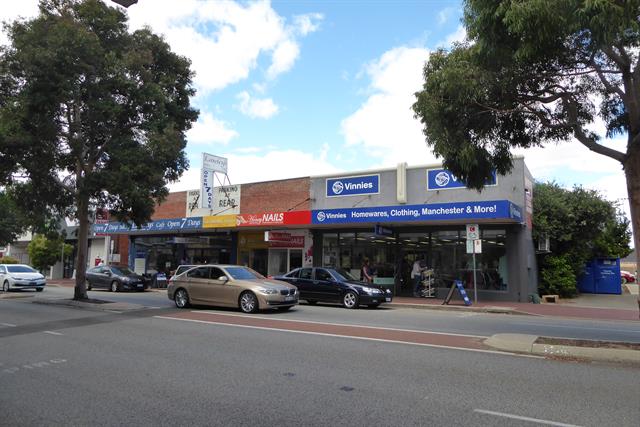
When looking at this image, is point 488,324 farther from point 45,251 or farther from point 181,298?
point 45,251

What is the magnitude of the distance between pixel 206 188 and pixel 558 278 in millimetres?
18829

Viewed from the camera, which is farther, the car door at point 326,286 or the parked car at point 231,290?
the car door at point 326,286

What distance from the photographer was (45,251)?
38.7 m

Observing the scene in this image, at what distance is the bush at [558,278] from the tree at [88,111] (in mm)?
17726

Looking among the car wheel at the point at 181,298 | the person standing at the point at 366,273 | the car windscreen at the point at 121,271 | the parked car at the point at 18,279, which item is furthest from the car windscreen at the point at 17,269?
the person standing at the point at 366,273

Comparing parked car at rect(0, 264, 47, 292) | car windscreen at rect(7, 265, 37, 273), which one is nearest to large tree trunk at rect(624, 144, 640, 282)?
parked car at rect(0, 264, 47, 292)

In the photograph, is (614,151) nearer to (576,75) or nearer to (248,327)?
(576,75)

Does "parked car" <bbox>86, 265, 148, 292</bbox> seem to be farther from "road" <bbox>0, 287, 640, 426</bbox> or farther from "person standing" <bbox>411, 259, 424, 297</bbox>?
"road" <bbox>0, 287, 640, 426</bbox>

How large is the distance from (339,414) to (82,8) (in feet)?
57.5

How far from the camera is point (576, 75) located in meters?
10.4

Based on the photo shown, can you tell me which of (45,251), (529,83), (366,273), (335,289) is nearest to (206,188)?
(366,273)

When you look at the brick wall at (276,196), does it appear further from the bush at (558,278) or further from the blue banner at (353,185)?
the bush at (558,278)

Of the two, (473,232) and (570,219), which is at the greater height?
(570,219)

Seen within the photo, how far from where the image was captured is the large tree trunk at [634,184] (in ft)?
30.1
